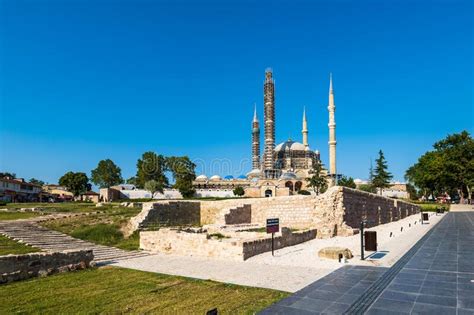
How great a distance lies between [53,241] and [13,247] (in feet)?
6.11

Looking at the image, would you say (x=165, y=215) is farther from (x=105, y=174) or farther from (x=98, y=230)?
(x=105, y=174)

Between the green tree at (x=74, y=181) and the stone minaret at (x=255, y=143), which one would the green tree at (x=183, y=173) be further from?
the stone minaret at (x=255, y=143)

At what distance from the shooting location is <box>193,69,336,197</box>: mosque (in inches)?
2888

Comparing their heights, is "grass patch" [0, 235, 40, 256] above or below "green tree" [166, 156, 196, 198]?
below

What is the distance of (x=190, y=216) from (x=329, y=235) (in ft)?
43.5

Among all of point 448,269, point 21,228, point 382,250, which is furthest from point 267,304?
point 21,228

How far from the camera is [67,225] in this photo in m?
18.1

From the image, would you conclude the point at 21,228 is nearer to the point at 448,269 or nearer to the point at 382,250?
the point at 382,250

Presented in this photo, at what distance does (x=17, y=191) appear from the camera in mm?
55312

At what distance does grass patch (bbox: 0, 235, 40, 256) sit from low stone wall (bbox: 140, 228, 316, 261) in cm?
423

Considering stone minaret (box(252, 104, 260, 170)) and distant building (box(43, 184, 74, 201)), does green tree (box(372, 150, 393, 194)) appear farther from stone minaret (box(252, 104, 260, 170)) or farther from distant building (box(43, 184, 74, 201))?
distant building (box(43, 184, 74, 201))

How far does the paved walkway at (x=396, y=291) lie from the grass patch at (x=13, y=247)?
1025cm

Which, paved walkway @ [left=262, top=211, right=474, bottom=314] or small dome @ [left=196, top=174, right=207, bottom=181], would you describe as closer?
paved walkway @ [left=262, top=211, right=474, bottom=314]

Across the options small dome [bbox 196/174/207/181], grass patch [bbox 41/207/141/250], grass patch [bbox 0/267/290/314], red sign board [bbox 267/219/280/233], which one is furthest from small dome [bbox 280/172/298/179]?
grass patch [bbox 0/267/290/314]
